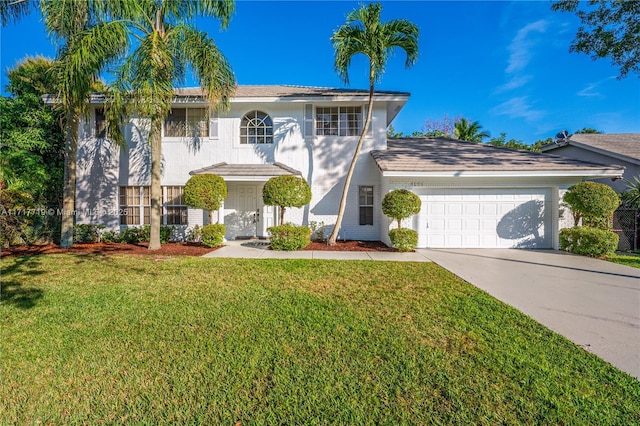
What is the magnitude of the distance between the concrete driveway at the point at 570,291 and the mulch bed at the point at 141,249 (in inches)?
95.8

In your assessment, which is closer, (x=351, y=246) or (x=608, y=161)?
(x=351, y=246)

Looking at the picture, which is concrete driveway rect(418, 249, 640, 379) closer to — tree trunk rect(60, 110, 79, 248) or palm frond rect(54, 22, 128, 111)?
palm frond rect(54, 22, 128, 111)

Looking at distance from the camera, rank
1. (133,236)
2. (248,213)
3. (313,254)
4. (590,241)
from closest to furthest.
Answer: (590,241) → (313,254) → (133,236) → (248,213)

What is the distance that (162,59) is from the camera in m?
8.14

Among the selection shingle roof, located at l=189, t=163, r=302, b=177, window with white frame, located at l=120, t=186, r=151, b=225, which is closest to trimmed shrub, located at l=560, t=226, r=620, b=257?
shingle roof, located at l=189, t=163, r=302, b=177

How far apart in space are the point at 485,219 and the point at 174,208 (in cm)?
1280

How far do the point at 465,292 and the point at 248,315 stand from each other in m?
4.17

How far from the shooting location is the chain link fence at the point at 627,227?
1077cm

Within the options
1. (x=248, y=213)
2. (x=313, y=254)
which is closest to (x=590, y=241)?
(x=313, y=254)

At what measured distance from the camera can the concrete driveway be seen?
3.64 metres

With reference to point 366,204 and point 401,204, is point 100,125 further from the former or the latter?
point 401,204

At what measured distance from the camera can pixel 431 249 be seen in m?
10.0

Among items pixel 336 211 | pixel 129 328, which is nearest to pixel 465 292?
pixel 129 328

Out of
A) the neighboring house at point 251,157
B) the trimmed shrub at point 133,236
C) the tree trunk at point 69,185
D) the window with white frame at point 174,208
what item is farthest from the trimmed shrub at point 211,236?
the tree trunk at point 69,185
